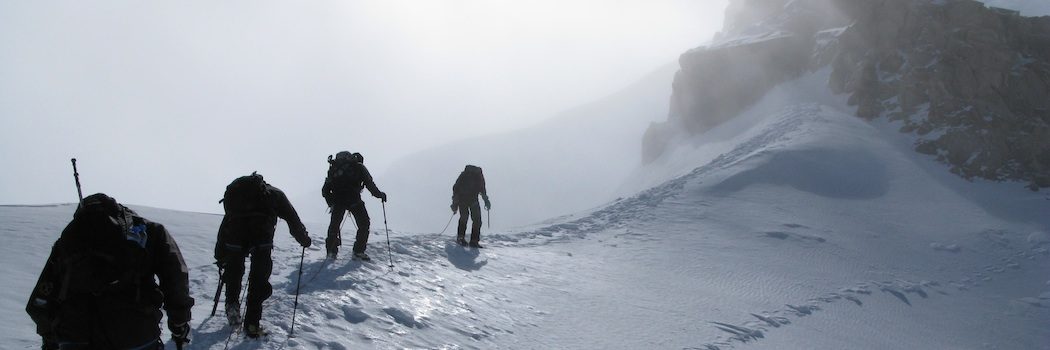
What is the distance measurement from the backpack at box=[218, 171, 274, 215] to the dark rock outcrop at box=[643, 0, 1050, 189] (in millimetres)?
31810

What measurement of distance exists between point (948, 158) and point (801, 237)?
1566 centimetres

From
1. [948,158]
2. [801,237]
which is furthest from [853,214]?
[948,158]

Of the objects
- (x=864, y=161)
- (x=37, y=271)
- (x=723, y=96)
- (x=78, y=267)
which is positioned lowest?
(x=37, y=271)

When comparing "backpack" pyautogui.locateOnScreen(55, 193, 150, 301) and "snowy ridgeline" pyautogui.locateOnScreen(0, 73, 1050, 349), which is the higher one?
"backpack" pyautogui.locateOnScreen(55, 193, 150, 301)

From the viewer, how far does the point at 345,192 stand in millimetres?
11320

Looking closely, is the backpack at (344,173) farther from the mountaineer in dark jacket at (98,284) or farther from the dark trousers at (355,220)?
the mountaineer in dark jacket at (98,284)

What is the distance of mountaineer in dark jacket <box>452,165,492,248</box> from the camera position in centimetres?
1528

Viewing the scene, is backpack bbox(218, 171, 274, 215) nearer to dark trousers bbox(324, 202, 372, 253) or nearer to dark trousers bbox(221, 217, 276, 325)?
dark trousers bbox(221, 217, 276, 325)

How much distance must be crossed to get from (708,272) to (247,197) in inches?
487

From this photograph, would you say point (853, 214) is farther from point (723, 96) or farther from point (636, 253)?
point (723, 96)

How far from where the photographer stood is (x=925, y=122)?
34125 mm

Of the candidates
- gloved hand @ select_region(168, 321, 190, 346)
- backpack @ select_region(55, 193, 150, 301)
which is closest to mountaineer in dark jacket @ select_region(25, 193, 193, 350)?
backpack @ select_region(55, 193, 150, 301)

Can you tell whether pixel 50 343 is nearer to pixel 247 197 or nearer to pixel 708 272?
pixel 247 197

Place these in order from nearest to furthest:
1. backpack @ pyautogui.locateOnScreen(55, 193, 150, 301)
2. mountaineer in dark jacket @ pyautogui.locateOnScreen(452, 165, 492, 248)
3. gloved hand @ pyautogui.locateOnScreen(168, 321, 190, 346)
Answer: backpack @ pyautogui.locateOnScreen(55, 193, 150, 301)
gloved hand @ pyautogui.locateOnScreen(168, 321, 190, 346)
mountaineer in dark jacket @ pyautogui.locateOnScreen(452, 165, 492, 248)
